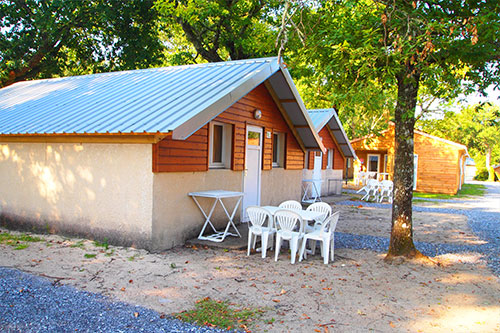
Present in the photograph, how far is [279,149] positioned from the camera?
12672 millimetres

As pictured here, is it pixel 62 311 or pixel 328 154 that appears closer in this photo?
pixel 62 311

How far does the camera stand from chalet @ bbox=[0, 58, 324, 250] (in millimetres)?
7426

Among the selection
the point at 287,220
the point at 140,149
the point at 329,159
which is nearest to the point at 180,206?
the point at 140,149

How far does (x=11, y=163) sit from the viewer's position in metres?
9.23

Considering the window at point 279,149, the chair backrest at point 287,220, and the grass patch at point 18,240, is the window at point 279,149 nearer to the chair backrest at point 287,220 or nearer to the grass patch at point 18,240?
the chair backrest at point 287,220

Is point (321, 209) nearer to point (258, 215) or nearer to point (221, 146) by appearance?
point (258, 215)

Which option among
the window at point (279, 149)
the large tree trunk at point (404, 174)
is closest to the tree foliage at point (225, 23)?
the window at point (279, 149)

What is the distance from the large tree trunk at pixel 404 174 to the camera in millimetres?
7277

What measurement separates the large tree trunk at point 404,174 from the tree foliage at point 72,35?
16328 millimetres

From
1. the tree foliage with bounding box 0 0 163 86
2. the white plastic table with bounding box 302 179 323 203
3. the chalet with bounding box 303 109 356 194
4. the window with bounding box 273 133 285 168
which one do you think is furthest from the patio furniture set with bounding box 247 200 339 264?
the tree foliage with bounding box 0 0 163 86

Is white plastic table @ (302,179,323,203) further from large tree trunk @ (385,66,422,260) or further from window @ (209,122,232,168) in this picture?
large tree trunk @ (385,66,422,260)

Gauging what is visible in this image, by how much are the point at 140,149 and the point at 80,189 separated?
1.78 m

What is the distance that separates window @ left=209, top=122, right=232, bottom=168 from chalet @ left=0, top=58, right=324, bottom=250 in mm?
25

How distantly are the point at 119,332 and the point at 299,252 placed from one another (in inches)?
160
